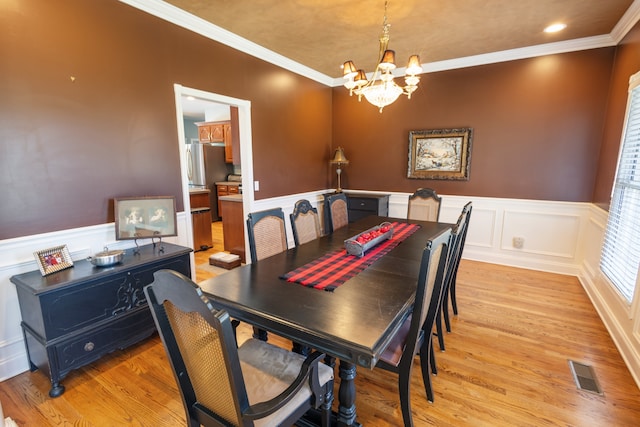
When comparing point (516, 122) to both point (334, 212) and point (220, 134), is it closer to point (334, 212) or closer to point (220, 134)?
point (334, 212)

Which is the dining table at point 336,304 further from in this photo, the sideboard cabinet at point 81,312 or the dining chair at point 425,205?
the dining chair at point 425,205

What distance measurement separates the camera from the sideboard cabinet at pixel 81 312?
188 cm

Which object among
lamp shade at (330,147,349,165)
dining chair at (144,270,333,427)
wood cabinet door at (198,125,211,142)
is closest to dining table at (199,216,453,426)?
dining chair at (144,270,333,427)

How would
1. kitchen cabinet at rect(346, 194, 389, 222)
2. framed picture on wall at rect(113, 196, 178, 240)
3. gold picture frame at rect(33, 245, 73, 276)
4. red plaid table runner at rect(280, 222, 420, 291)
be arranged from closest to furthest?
red plaid table runner at rect(280, 222, 420, 291), gold picture frame at rect(33, 245, 73, 276), framed picture on wall at rect(113, 196, 178, 240), kitchen cabinet at rect(346, 194, 389, 222)

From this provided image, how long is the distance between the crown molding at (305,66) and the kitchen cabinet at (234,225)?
6.34 feet

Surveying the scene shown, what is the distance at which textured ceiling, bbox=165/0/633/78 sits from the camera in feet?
8.56

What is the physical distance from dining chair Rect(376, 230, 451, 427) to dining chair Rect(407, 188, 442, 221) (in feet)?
6.47

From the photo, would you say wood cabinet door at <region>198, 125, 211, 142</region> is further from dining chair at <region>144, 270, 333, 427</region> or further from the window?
the window

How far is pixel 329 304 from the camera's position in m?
1.43

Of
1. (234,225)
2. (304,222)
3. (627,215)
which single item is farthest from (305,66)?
(627,215)

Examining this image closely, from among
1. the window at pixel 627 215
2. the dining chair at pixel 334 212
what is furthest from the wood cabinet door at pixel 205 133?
A: the window at pixel 627 215

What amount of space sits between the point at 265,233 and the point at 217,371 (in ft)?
4.44

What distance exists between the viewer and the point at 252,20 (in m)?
2.90

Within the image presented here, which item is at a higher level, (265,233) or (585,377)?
(265,233)
